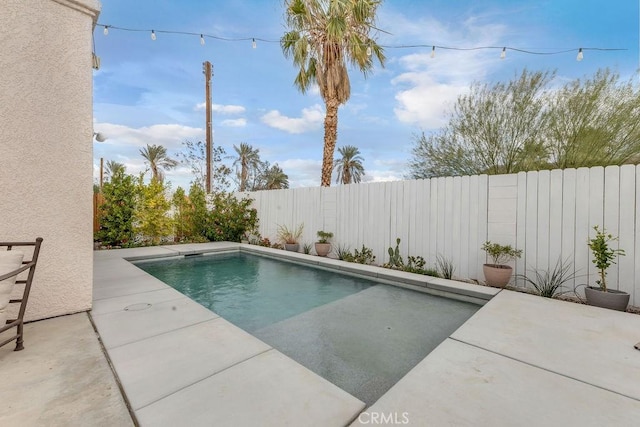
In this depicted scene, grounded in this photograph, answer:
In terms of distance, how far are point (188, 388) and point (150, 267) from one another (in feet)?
16.6

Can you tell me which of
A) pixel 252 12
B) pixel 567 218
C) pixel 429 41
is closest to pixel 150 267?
pixel 252 12

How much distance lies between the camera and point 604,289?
325 centimetres

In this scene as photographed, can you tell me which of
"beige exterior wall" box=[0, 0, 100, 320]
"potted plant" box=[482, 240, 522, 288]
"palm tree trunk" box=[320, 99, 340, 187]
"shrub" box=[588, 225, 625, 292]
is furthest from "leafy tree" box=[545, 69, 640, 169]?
"beige exterior wall" box=[0, 0, 100, 320]

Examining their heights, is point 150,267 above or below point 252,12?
below

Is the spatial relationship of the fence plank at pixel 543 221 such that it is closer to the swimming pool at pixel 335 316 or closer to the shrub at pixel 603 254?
the shrub at pixel 603 254

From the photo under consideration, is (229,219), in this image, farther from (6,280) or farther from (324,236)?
(6,280)

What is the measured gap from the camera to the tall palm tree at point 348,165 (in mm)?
21656

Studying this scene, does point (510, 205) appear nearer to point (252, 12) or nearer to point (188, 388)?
point (188, 388)

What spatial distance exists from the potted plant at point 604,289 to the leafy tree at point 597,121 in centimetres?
305

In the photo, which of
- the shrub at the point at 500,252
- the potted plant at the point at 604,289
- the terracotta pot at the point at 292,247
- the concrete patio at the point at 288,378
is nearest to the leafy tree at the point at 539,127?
the shrub at the point at 500,252

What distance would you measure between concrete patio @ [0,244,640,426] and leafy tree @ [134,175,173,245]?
5765 mm

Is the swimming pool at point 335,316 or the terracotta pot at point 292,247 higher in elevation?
the terracotta pot at point 292,247

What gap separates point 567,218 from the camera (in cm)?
380

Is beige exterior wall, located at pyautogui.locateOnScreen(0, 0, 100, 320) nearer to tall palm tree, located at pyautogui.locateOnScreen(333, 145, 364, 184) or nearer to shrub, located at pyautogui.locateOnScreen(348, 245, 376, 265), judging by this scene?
shrub, located at pyautogui.locateOnScreen(348, 245, 376, 265)
